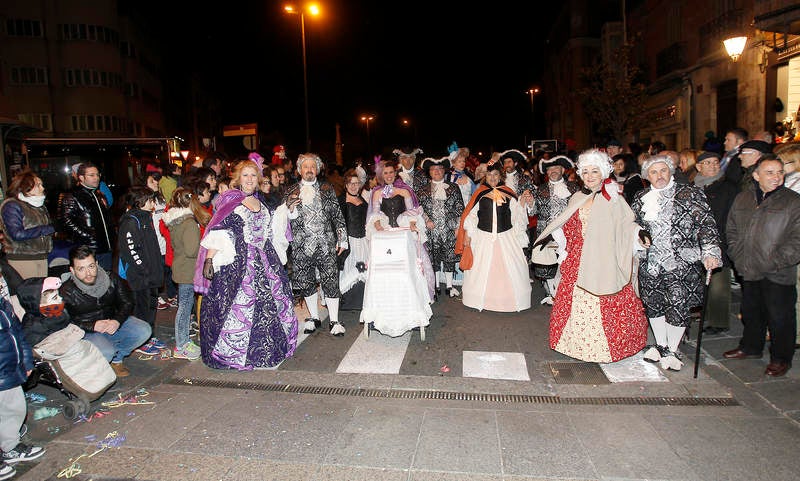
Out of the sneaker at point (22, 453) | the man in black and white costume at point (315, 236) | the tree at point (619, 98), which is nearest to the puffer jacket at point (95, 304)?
the sneaker at point (22, 453)

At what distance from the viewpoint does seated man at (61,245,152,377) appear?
15.4 feet

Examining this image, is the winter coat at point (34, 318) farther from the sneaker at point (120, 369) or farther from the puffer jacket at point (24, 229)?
the puffer jacket at point (24, 229)

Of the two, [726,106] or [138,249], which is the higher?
[726,106]

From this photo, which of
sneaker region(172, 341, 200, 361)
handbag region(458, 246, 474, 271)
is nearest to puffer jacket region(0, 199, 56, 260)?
sneaker region(172, 341, 200, 361)

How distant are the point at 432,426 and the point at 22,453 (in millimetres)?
2887

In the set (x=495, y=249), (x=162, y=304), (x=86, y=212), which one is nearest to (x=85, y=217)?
(x=86, y=212)

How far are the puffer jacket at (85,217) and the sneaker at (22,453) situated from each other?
10.7 ft

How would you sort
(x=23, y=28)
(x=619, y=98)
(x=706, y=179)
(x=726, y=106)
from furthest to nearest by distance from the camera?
(x=23, y=28) < (x=619, y=98) < (x=726, y=106) < (x=706, y=179)

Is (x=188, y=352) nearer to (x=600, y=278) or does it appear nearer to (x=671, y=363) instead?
(x=600, y=278)

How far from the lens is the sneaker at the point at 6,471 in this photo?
3472 millimetres

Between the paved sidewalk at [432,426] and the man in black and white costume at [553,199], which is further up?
the man in black and white costume at [553,199]

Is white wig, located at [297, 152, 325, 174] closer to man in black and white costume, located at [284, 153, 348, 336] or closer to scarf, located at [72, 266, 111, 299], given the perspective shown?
man in black and white costume, located at [284, 153, 348, 336]

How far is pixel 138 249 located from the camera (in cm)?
570

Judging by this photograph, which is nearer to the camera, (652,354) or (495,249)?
(652,354)
